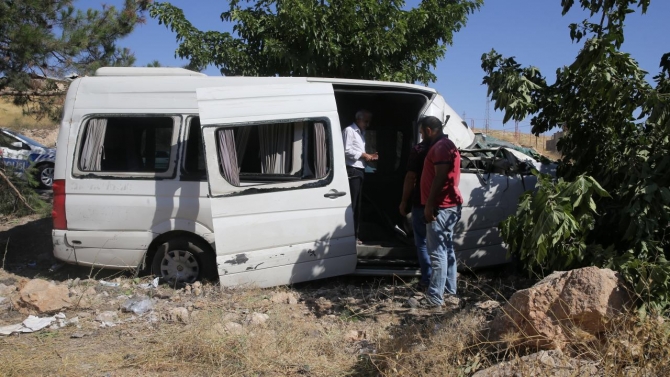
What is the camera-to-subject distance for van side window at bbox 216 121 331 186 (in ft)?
18.4

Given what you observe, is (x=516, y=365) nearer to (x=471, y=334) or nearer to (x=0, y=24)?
(x=471, y=334)

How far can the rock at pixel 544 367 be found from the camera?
10.8 ft

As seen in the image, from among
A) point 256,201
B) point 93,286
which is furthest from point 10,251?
point 256,201

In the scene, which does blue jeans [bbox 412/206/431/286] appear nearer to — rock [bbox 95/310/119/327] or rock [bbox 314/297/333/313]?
rock [bbox 314/297/333/313]

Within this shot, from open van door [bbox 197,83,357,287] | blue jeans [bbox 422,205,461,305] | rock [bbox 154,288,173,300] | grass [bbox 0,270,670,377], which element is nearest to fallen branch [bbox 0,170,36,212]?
grass [bbox 0,270,670,377]

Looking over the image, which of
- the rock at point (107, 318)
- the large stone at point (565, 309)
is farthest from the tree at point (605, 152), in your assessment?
the rock at point (107, 318)

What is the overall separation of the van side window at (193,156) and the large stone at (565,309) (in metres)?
3.41

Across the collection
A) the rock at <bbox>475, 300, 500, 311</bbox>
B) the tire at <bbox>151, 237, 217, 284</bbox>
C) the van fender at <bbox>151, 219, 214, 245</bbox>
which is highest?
the van fender at <bbox>151, 219, 214, 245</bbox>

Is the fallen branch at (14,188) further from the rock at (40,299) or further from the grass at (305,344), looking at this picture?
the grass at (305,344)

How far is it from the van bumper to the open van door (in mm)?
1732

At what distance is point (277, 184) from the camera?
5484 mm

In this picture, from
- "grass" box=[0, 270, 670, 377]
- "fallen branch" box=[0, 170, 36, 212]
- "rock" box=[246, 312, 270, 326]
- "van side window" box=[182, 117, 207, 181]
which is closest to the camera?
"grass" box=[0, 270, 670, 377]

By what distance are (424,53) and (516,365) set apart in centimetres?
674

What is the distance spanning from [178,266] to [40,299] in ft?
4.34
